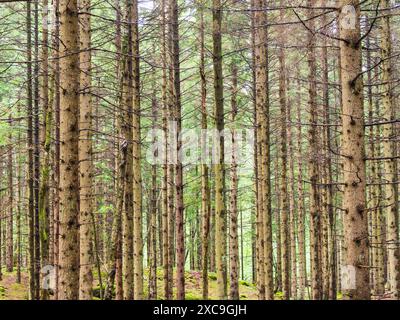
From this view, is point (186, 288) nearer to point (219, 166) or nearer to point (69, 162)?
point (219, 166)

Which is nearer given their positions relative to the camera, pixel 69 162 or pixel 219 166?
pixel 69 162

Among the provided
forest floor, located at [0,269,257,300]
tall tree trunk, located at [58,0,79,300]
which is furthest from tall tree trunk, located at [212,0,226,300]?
forest floor, located at [0,269,257,300]

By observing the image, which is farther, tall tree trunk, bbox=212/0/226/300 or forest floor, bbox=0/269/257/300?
forest floor, bbox=0/269/257/300

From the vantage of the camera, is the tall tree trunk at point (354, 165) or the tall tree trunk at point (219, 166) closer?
the tall tree trunk at point (354, 165)

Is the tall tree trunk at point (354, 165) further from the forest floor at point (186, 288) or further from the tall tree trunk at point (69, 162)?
the forest floor at point (186, 288)

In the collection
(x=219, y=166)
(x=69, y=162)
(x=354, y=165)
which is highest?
(x=219, y=166)

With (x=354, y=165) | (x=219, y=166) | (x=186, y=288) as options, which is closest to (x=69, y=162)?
(x=354, y=165)

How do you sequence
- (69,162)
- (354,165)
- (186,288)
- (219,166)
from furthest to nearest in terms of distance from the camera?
(186,288), (219,166), (69,162), (354,165)

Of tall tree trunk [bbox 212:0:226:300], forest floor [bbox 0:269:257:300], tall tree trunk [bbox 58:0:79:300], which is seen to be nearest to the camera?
tall tree trunk [bbox 58:0:79:300]

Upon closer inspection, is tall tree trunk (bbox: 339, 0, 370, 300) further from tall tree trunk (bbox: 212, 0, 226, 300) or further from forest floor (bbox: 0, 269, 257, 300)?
forest floor (bbox: 0, 269, 257, 300)

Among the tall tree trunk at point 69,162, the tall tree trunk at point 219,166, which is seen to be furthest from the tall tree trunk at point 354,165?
the tall tree trunk at point 219,166

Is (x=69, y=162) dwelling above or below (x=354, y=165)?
above

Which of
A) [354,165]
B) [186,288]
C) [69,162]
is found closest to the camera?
[354,165]
